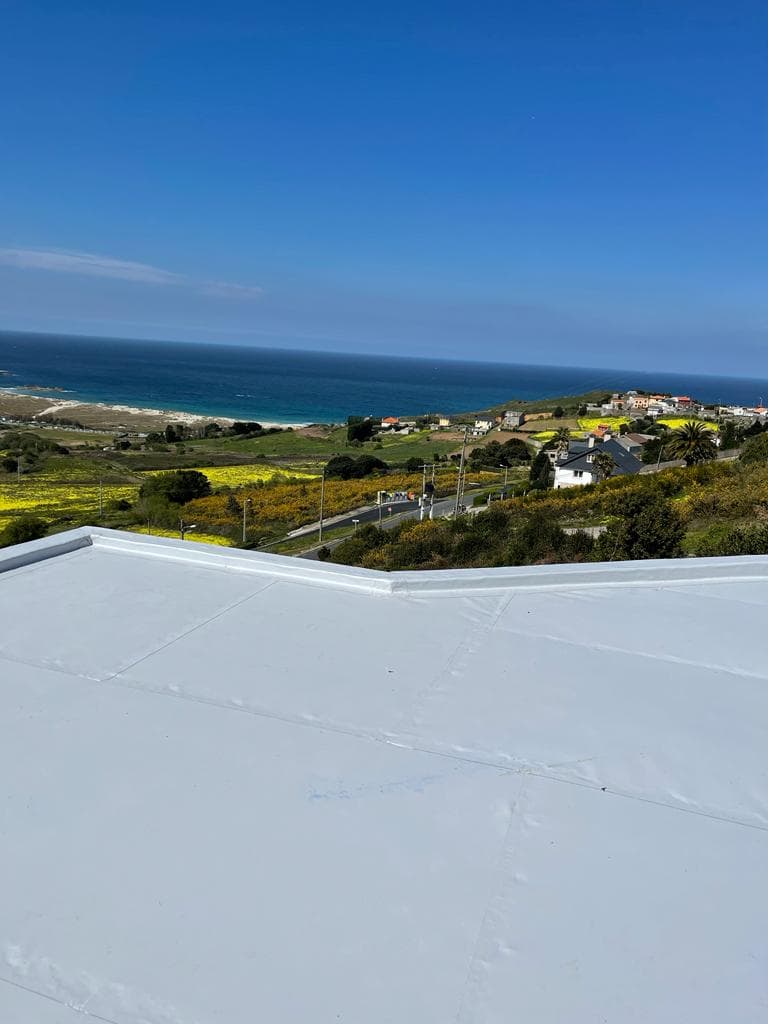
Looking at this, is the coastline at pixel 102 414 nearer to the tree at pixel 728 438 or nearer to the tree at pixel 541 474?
the tree at pixel 541 474

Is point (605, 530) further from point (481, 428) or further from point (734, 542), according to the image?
point (481, 428)

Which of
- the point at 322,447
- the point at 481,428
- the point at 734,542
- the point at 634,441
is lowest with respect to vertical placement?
the point at 322,447

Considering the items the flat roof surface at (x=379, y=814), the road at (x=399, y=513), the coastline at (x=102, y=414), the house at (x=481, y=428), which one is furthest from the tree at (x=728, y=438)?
the coastline at (x=102, y=414)

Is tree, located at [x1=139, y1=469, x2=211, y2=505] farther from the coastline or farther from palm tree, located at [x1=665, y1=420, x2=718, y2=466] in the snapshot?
the coastline

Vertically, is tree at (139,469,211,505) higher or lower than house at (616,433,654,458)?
lower

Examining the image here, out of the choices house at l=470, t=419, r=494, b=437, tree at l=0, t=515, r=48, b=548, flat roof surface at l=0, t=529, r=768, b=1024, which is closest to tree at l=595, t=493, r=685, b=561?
flat roof surface at l=0, t=529, r=768, b=1024

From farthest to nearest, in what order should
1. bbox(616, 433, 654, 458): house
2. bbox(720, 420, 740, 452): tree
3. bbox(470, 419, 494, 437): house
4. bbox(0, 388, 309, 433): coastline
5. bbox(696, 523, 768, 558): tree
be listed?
bbox(0, 388, 309, 433): coastline < bbox(470, 419, 494, 437): house < bbox(616, 433, 654, 458): house < bbox(720, 420, 740, 452): tree < bbox(696, 523, 768, 558): tree

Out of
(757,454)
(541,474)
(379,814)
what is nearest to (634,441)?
(541,474)
